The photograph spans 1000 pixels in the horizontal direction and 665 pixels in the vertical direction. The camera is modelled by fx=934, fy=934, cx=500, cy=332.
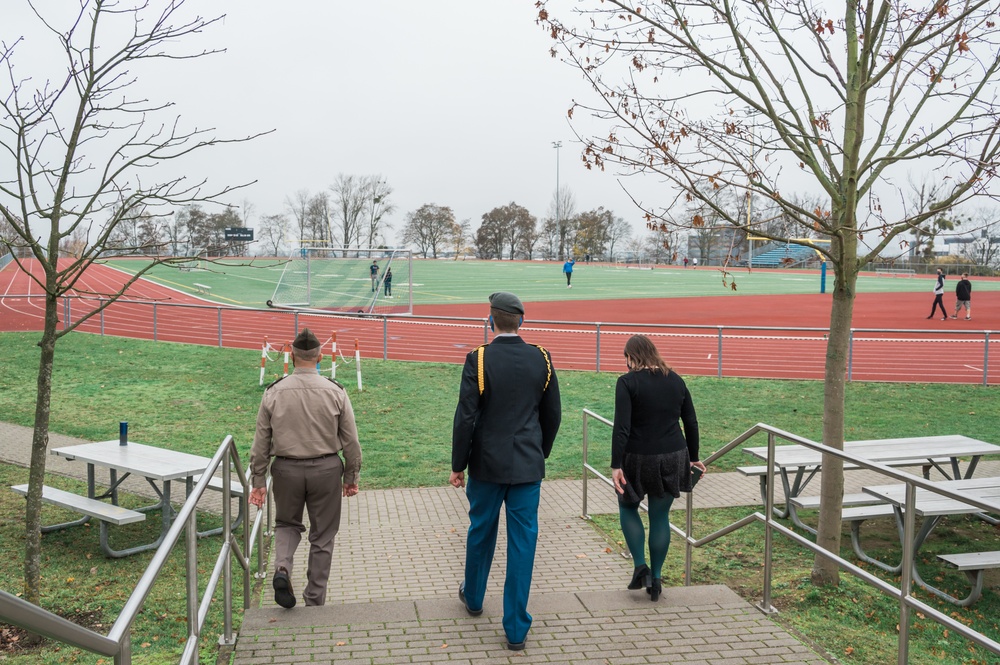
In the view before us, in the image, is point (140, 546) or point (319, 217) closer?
point (140, 546)

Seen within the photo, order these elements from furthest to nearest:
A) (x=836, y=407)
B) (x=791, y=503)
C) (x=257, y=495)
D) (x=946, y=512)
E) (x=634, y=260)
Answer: (x=634, y=260) → (x=791, y=503) → (x=836, y=407) → (x=946, y=512) → (x=257, y=495)

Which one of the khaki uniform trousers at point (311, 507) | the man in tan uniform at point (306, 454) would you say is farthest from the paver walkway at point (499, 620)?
the man in tan uniform at point (306, 454)

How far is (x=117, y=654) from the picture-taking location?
223 centimetres

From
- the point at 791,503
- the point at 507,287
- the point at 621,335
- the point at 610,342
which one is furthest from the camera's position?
the point at 507,287

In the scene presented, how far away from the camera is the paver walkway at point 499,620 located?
182 inches

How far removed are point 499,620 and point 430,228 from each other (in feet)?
416

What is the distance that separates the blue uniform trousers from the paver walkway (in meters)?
0.15

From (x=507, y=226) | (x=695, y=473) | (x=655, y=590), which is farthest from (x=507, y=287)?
(x=507, y=226)

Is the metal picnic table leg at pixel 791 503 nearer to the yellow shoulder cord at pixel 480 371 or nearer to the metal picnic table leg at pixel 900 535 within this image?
the metal picnic table leg at pixel 900 535

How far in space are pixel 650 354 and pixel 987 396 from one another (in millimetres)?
12662

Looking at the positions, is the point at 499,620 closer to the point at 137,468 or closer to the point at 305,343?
the point at 305,343

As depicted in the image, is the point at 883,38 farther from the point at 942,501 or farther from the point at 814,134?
the point at 942,501

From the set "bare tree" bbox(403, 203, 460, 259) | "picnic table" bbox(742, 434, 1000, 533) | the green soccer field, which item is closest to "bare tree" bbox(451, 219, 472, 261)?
"bare tree" bbox(403, 203, 460, 259)

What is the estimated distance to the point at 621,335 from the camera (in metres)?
24.7
